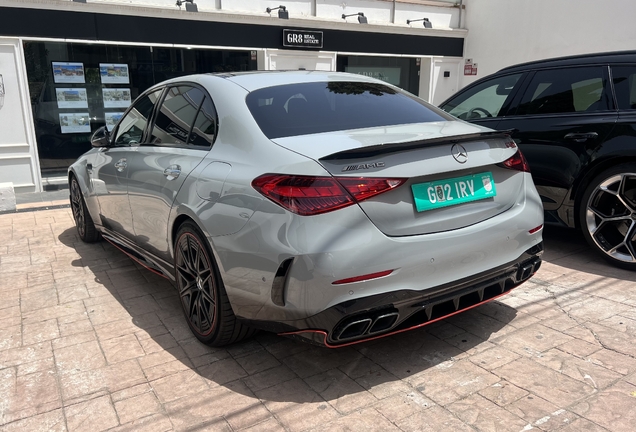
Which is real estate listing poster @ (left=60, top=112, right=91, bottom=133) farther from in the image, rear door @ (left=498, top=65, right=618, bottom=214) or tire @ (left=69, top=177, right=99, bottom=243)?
rear door @ (left=498, top=65, right=618, bottom=214)

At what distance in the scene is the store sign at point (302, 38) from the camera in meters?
11.4

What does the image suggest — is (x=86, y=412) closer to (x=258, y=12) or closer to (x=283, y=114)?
(x=283, y=114)

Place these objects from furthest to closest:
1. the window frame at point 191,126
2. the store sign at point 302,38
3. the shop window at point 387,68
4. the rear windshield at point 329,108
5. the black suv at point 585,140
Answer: the shop window at point 387,68, the store sign at point 302,38, the black suv at point 585,140, the window frame at point 191,126, the rear windshield at point 329,108

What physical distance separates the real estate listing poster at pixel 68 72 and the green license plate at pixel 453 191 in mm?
8884

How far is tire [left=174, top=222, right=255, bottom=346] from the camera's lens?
2906 millimetres

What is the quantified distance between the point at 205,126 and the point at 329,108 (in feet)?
2.61

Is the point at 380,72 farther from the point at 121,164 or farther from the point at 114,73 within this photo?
the point at 121,164

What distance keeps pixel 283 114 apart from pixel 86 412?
1.91 metres

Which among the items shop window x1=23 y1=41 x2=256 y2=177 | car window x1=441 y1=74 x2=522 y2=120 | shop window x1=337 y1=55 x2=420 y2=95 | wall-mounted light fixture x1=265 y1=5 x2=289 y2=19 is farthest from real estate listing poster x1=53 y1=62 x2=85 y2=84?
car window x1=441 y1=74 x2=522 y2=120

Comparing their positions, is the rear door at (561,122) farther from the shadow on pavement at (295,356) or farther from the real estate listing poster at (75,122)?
the real estate listing poster at (75,122)

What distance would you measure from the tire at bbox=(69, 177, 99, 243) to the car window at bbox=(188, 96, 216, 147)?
2.67 metres

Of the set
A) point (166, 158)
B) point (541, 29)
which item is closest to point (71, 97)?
point (166, 158)

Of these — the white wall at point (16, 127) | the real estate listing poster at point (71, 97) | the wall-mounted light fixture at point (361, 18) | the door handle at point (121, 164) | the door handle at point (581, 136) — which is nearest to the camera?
the door handle at point (121, 164)

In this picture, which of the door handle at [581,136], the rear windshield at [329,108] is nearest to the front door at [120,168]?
the rear windshield at [329,108]
